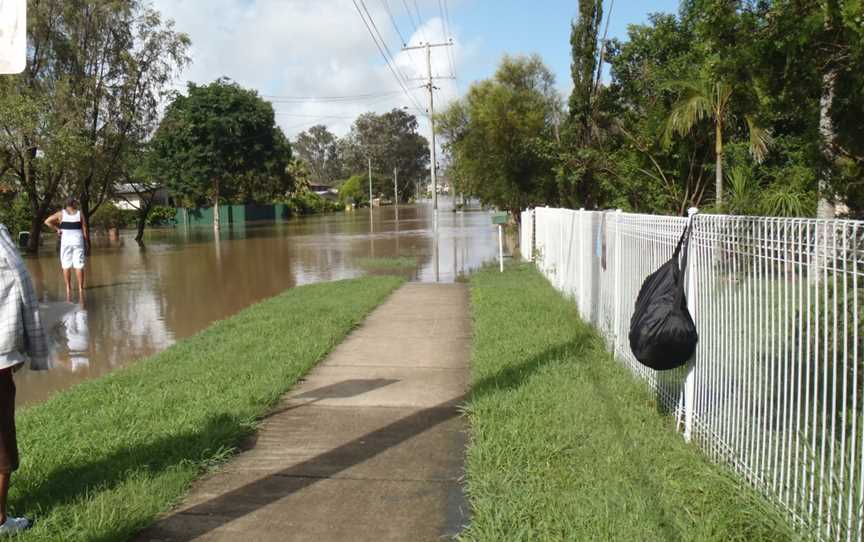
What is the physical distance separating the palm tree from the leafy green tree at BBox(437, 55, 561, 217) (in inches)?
460

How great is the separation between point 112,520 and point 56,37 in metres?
27.0

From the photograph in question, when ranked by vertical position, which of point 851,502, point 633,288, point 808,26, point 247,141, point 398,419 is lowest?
point 398,419

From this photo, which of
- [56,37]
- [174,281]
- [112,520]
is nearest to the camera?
[112,520]

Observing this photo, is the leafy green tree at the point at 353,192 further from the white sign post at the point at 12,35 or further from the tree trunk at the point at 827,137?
the white sign post at the point at 12,35

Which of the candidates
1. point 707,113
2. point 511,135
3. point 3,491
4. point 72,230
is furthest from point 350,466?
point 511,135

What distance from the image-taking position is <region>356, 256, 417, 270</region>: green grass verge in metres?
19.0

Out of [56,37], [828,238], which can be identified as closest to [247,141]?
[56,37]

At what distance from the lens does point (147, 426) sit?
5312 millimetres

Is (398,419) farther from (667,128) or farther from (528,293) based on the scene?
(667,128)

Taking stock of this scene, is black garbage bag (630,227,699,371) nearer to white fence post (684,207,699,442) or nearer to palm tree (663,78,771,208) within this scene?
white fence post (684,207,699,442)

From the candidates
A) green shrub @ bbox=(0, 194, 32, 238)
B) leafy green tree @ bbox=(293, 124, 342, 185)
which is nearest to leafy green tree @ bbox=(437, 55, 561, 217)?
green shrub @ bbox=(0, 194, 32, 238)

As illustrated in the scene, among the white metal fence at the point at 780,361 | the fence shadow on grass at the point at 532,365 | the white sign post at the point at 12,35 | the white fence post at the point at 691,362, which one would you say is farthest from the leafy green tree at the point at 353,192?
the white sign post at the point at 12,35

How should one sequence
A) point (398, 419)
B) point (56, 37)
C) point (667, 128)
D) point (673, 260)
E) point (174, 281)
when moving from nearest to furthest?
point (673, 260), point (398, 419), point (667, 128), point (174, 281), point (56, 37)

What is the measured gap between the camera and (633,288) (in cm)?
647
